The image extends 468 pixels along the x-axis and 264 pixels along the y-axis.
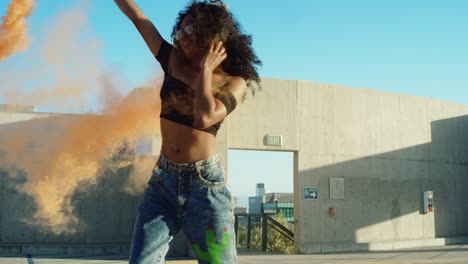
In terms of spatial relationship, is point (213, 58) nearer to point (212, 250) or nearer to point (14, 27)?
point (212, 250)

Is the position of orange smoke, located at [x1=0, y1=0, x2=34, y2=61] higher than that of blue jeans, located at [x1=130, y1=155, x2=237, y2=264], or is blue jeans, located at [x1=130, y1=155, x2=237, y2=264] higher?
orange smoke, located at [x1=0, y1=0, x2=34, y2=61]

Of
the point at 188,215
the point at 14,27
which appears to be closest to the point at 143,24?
the point at 188,215

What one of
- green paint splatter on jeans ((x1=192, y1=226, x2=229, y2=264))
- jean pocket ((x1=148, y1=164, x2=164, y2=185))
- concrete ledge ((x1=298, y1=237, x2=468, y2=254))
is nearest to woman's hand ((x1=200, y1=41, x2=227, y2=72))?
jean pocket ((x1=148, y1=164, x2=164, y2=185))

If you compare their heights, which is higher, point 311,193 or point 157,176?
point 311,193

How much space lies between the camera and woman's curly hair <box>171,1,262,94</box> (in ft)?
9.32

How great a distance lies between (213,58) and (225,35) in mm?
379

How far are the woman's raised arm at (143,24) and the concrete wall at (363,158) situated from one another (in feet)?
31.4

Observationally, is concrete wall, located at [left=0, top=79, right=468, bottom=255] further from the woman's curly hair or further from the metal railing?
the woman's curly hair

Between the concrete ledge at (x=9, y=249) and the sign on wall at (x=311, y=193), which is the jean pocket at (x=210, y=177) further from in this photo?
the sign on wall at (x=311, y=193)

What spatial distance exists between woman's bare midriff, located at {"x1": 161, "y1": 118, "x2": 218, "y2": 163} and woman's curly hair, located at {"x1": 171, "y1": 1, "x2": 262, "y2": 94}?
1.46 feet

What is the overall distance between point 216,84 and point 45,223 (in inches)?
412

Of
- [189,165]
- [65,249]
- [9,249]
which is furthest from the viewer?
[65,249]

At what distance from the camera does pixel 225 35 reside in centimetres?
293

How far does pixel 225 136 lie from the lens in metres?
12.5
